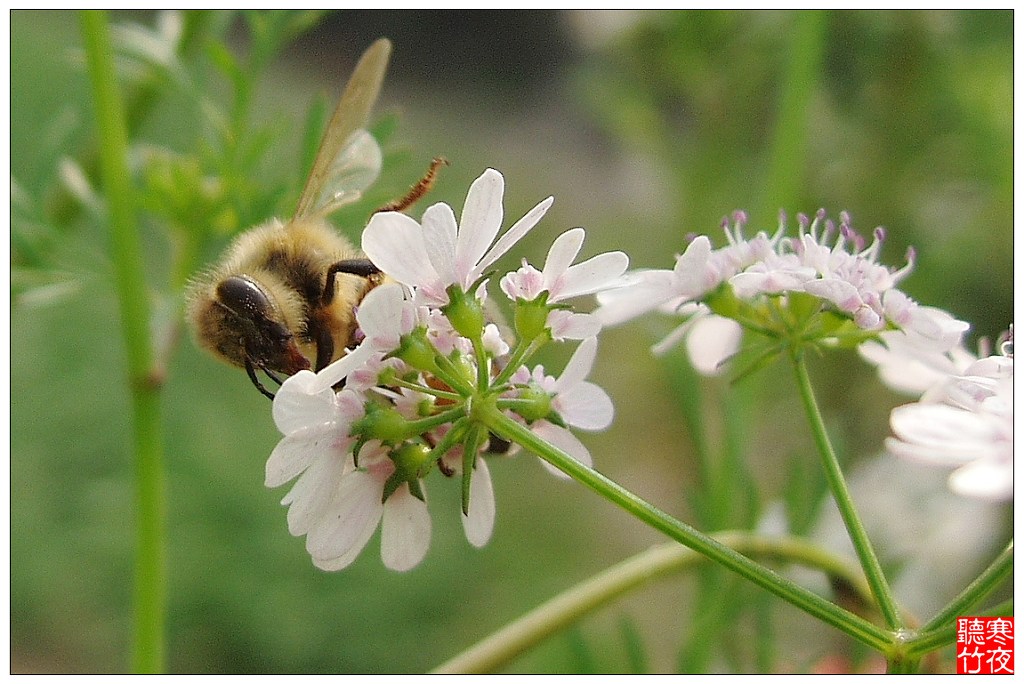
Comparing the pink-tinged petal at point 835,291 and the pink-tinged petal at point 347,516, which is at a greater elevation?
the pink-tinged petal at point 835,291

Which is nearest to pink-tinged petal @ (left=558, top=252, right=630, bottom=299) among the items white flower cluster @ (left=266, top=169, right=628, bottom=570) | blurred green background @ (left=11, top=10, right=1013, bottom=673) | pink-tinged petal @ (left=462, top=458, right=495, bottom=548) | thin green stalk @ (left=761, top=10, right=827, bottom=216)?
white flower cluster @ (left=266, top=169, right=628, bottom=570)

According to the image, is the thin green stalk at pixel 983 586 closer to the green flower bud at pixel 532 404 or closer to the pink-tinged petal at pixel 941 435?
the pink-tinged petal at pixel 941 435

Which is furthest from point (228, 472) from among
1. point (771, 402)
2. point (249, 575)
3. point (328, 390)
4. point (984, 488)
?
point (984, 488)

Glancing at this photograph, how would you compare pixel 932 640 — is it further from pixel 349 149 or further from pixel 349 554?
pixel 349 149

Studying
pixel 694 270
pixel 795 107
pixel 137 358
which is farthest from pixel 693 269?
pixel 795 107

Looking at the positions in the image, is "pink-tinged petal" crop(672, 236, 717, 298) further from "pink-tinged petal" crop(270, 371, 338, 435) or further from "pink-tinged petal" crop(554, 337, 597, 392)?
"pink-tinged petal" crop(270, 371, 338, 435)

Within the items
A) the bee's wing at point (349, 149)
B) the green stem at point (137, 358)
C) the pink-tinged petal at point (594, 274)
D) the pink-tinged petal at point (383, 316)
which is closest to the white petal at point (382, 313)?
the pink-tinged petal at point (383, 316)

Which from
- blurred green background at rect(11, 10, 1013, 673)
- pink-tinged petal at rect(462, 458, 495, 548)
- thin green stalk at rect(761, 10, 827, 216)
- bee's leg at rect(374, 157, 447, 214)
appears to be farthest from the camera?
blurred green background at rect(11, 10, 1013, 673)

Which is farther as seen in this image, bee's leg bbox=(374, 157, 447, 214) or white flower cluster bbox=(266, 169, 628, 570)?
bee's leg bbox=(374, 157, 447, 214)
